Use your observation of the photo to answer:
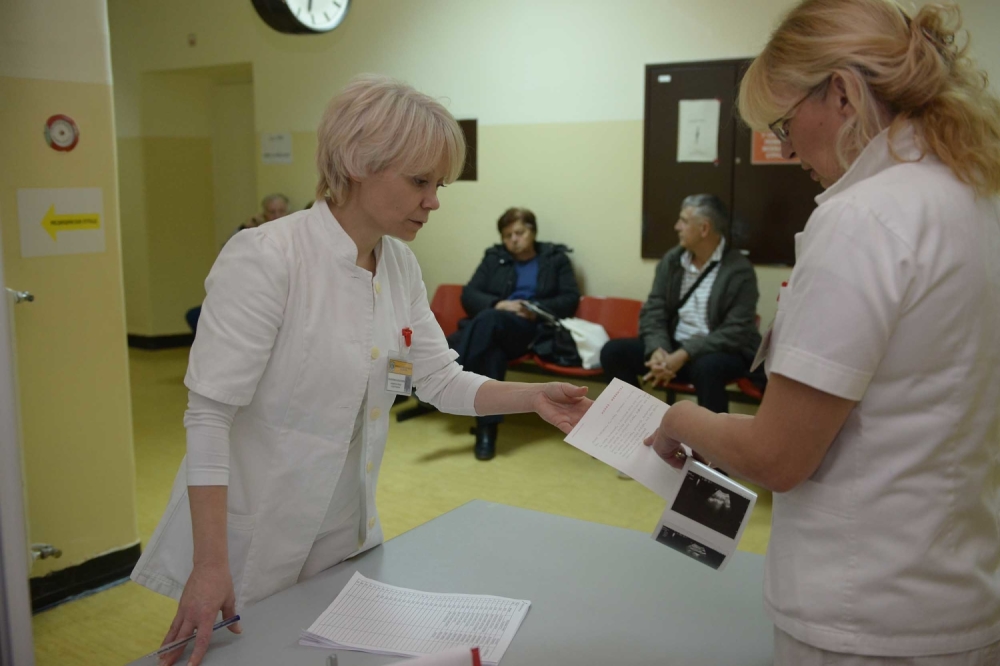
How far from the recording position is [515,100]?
6.07 meters

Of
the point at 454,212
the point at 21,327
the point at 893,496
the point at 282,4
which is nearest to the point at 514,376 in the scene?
the point at 454,212

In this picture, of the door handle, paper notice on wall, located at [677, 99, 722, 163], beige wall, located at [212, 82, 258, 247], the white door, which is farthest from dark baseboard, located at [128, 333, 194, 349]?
the white door

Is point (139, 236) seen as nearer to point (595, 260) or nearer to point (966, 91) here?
point (595, 260)

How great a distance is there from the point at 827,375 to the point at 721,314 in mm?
3808

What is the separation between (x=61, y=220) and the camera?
10.9 ft

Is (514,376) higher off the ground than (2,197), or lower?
lower

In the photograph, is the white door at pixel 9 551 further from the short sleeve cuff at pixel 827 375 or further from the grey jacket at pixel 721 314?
the grey jacket at pixel 721 314

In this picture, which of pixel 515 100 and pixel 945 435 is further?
pixel 515 100

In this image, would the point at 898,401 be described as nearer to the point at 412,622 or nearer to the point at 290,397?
the point at 412,622

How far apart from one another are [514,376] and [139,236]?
170 inches

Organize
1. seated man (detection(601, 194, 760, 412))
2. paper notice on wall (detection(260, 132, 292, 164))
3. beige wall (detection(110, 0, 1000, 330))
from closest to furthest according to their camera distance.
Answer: seated man (detection(601, 194, 760, 412)) < beige wall (detection(110, 0, 1000, 330)) < paper notice on wall (detection(260, 132, 292, 164))

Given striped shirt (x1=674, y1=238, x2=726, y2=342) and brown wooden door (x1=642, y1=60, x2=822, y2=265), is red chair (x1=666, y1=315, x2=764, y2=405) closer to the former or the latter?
striped shirt (x1=674, y1=238, x2=726, y2=342)

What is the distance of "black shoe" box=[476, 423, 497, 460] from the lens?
512cm

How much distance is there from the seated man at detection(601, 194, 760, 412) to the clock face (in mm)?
2667
